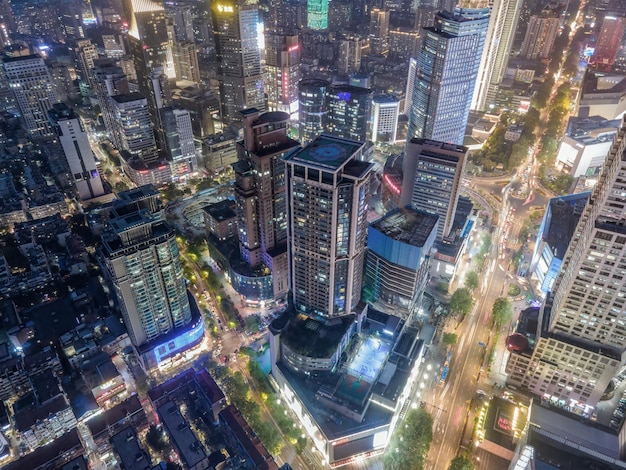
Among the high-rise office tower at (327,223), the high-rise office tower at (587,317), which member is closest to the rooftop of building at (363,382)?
the high-rise office tower at (327,223)

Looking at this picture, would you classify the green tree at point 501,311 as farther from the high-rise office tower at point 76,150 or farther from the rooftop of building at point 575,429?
the high-rise office tower at point 76,150

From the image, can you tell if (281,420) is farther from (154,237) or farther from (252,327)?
(154,237)

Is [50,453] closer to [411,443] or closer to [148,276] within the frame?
[148,276]

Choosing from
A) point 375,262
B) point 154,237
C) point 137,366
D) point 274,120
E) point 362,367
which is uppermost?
point 274,120

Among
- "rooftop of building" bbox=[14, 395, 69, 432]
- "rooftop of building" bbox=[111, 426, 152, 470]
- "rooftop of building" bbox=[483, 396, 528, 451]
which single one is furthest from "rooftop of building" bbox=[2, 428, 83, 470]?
"rooftop of building" bbox=[483, 396, 528, 451]

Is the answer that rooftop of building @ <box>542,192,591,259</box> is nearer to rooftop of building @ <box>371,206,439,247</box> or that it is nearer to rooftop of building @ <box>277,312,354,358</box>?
rooftop of building @ <box>371,206,439,247</box>

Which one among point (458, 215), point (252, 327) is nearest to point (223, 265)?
point (252, 327)
